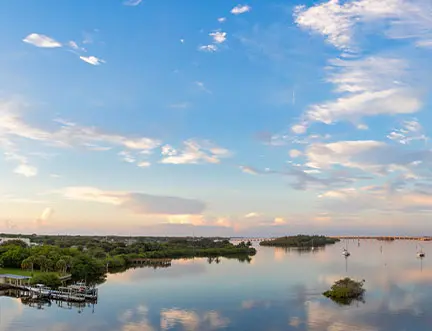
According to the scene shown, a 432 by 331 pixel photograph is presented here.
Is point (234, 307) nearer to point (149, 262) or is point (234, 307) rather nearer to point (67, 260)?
point (67, 260)

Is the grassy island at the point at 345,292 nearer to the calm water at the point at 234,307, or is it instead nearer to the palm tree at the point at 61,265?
the calm water at the point at 234,307

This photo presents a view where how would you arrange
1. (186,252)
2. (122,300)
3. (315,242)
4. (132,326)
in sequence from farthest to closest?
(315,242) < (186,252) < (122,300) < (132,326)

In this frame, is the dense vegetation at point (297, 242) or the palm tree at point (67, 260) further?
the dense vegetation at point (297, 242)

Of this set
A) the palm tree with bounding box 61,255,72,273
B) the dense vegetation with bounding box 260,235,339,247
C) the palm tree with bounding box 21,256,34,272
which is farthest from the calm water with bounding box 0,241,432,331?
the dense vegetation with bounding box 260,235,339,247

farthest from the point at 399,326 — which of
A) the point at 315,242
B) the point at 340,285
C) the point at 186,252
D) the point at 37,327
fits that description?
the point at 315,242

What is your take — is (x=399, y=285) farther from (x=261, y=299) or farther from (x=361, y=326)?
(x=361, y=326)

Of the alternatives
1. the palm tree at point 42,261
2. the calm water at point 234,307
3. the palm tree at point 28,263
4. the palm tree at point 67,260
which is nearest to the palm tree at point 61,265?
the palm tree at point 67,260

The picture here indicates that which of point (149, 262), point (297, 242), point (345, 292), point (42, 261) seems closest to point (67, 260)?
point (42, 261)
